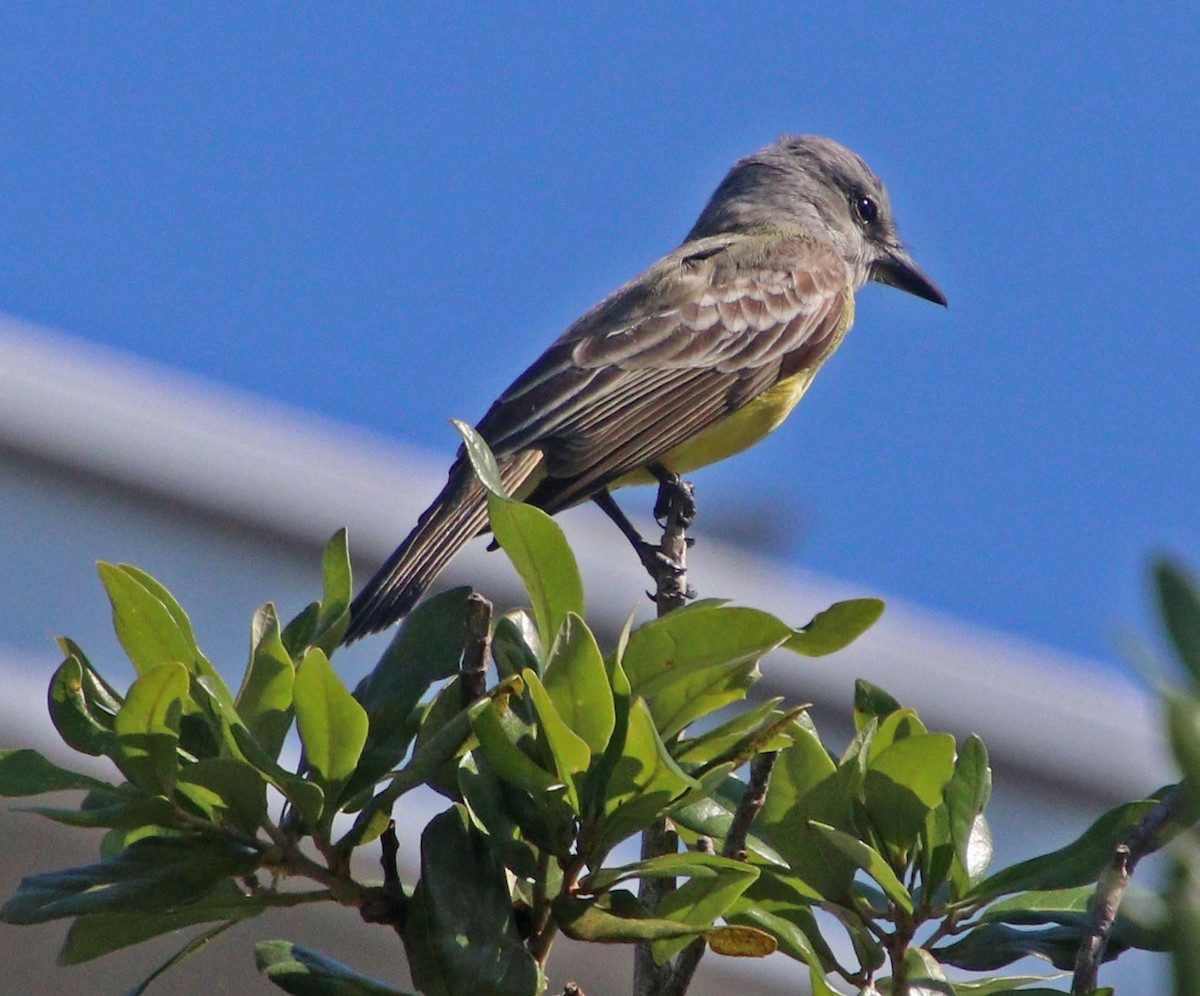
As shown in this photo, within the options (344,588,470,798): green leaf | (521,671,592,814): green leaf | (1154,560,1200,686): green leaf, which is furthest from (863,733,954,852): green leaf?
(1154,560,1200,686): green leaf

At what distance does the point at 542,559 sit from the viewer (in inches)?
64.0

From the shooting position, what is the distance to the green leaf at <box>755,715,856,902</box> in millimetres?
1725

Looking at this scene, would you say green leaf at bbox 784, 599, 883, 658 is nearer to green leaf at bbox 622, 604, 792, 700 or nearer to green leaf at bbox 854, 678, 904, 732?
green leaf at bbox 622, 604, 792, 700

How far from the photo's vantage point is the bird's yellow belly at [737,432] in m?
5.30

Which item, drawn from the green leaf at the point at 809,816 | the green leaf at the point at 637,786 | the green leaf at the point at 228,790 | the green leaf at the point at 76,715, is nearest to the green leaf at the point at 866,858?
the green leaf at the point at 809,816

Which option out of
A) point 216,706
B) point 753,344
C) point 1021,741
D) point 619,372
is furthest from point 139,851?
point 1021,741

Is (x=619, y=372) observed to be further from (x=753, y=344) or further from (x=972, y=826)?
(x=972, y=826)

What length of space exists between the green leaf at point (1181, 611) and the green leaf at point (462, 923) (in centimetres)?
96

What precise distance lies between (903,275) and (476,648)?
5633 millimetres

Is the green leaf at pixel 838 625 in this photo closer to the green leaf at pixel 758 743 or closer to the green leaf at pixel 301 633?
the green leaf at pixel 758 743

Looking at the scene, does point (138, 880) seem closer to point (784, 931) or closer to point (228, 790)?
point (228, 790)

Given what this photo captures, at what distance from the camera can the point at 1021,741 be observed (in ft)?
20.6

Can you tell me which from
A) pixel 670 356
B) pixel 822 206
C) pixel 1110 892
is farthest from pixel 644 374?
pixel 1110 892

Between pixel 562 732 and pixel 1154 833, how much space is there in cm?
49
